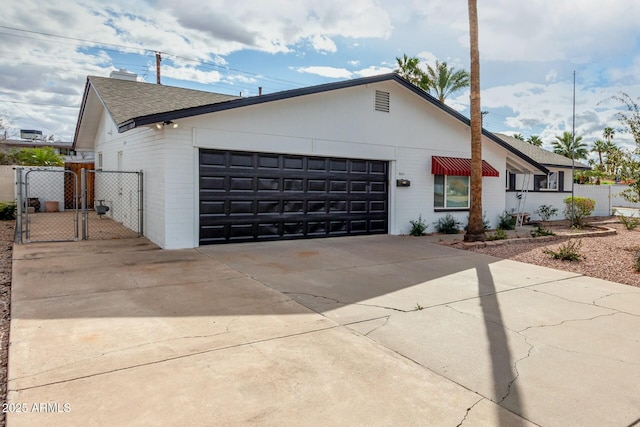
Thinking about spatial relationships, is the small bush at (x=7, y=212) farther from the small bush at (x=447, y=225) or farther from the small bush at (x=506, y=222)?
the small bush at (x=506, y=222)

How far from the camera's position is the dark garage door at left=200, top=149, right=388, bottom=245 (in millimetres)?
9625

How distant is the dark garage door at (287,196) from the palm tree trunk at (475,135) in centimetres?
270

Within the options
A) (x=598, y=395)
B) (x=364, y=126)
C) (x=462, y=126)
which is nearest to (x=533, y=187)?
(x=462, y=126)

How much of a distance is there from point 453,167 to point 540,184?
962 centimetres

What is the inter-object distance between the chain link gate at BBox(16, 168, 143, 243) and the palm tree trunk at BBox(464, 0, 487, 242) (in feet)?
28.7

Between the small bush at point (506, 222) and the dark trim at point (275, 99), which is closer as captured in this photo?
the dark trim at point (275, 99)

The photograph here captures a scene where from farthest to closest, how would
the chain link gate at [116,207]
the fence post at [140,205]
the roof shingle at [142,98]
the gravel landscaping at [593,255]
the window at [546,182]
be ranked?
the window at [546,182] → the roof shingle at [142,98] → the fence post at [140,205] → the chain link gate at [116,207] → the gravel landscaping at [593,255]

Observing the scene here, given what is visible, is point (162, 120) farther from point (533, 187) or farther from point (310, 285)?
point (533, 187)

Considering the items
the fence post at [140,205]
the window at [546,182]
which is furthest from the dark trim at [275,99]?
the window at [546,182]

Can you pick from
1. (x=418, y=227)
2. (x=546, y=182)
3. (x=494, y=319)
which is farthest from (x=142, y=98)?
(x=546, y=182)

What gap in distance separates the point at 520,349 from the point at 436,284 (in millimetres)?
2554

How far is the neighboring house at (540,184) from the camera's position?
58.2ft

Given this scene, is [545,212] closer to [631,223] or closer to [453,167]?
[631,223]

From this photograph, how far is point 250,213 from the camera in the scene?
1005cm
